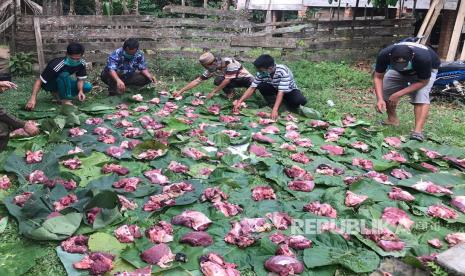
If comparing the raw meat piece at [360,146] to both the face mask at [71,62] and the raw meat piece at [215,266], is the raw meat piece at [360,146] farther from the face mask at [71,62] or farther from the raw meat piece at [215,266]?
the face mask at [71,62]

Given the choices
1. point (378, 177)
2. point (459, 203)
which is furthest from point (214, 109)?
point (459, 203)

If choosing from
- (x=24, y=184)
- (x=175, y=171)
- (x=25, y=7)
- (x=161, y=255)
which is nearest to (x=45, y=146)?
(x=24, y=184)

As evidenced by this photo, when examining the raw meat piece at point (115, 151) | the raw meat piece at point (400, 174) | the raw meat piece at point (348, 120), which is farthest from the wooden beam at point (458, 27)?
the raw meat piece at point (115, 151)

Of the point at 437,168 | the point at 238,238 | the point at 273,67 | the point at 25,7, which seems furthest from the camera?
the point at 25,7

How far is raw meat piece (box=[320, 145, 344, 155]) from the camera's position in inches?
181

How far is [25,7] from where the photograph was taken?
11070mm

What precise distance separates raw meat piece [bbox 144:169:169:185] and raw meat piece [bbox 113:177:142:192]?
0.13 m

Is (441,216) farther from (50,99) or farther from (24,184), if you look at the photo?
(50,99)

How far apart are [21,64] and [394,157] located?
21.2 feet

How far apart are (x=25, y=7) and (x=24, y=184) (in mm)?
9152

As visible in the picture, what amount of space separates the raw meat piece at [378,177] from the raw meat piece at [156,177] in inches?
72.5

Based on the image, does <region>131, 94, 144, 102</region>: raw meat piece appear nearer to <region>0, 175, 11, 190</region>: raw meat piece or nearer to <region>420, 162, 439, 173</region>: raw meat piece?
<region>0, 175, 11, 190</region>: raw meat piece

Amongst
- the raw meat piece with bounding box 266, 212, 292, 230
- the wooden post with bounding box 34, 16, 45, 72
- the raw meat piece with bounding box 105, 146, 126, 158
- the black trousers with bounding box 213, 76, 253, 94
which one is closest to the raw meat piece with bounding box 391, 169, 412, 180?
the raw meat piece with bounding box 266, 212, 292, 230

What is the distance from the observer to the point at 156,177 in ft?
12.3
